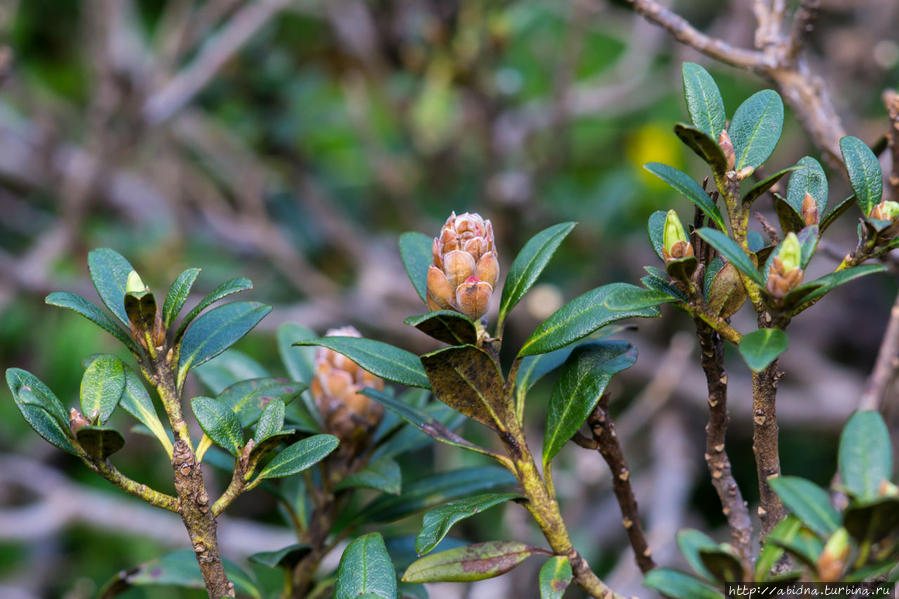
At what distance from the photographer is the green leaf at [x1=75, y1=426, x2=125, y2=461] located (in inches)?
21.0

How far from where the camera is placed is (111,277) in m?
0.65

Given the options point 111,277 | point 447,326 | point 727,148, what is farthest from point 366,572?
point 727,148

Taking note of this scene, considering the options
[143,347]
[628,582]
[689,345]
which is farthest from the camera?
[689,345]

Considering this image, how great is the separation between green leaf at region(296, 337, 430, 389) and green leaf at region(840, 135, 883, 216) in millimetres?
344

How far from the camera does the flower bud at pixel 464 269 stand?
61 cm

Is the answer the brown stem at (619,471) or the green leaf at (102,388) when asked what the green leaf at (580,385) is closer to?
the brown stem at (619,471)

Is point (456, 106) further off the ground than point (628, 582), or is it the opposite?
point (456, 106)

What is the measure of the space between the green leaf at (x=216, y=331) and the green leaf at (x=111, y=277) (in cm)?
5

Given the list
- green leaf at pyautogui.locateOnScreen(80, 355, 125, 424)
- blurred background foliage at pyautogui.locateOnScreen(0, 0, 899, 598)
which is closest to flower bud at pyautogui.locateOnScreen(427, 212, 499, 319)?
green leaf at pyautogui.locateOnScreen(80, 355, 125, 424)

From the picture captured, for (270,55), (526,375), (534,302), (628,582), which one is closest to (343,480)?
(526,375)

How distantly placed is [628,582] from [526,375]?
0.99 meters

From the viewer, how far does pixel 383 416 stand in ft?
2.66

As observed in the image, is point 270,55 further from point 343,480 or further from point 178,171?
point 343,480

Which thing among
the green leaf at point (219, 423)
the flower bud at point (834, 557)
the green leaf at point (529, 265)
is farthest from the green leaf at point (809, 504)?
the green leaf at point (219, 423)
